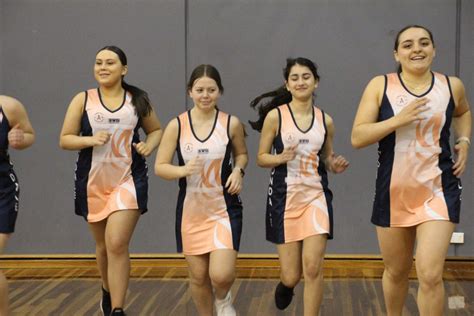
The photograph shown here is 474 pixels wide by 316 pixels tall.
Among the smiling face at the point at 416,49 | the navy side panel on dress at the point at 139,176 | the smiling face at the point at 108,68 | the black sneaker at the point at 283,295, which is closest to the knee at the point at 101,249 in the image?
the navy side panel on dress at the point at 139,176

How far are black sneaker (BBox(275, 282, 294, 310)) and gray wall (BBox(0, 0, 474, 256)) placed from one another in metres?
2.23

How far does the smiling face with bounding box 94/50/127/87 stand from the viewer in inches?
202

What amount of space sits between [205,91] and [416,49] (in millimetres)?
1194

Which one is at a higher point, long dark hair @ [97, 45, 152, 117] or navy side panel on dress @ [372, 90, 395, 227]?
long dark hair @ [97, 45, 152, 117]

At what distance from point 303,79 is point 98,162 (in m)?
1.34

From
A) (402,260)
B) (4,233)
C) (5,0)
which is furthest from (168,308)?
(5,0)

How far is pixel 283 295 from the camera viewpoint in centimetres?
524

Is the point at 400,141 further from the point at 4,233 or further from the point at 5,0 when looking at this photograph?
the point at 5,0

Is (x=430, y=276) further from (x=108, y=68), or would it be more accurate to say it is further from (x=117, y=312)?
(x=108, y=68)

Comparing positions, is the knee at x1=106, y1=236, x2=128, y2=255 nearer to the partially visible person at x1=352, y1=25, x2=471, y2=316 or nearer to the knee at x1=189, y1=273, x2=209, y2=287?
the knee at x1=189, y1=273, x2=209, y2=287

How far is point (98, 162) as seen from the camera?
5.14 m

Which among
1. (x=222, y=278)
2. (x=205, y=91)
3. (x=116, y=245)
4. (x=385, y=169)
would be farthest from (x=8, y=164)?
(x=385, y=169)

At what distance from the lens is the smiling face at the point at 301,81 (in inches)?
194

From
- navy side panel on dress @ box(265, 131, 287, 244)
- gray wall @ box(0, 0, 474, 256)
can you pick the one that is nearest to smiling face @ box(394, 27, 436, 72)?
navy side panel on dress @ box(265, 131, 287, 244)
